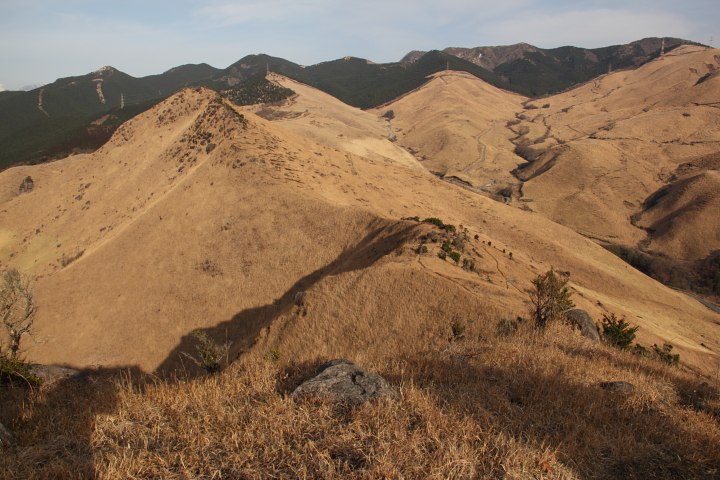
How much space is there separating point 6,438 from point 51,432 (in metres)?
0.48

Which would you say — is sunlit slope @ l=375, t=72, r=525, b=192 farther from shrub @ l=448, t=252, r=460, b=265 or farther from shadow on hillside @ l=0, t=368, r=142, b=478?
shadow on hillside @ l=0, t=368, r=142, b=478

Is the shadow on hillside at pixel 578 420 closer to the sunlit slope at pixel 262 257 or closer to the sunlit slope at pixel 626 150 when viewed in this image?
the sunlit slope at pixel 262 257

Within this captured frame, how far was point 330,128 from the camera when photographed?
89.6 meters

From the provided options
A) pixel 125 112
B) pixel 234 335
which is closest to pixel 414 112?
pixel 125 112

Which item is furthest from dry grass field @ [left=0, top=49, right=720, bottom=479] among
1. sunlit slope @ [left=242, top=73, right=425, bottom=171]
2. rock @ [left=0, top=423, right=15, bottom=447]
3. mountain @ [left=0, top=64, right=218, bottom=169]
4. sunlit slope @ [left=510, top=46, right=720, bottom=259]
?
sunlit slope @ [left=242, top=73, right=425, bottom=171]

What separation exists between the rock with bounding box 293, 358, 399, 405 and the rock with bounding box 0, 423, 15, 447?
3.75 m

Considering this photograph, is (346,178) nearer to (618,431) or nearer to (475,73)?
(618,431)

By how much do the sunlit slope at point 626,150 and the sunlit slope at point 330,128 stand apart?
2978 centimetres

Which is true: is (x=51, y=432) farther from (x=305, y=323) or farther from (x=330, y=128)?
(x=330, y=128)

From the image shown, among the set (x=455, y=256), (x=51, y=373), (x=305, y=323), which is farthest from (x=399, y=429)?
(x=455, y=256)

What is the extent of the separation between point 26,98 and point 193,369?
714 ft

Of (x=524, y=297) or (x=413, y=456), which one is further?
(x=524, y=297)

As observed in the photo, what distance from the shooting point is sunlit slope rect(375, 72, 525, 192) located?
9050 centimetres

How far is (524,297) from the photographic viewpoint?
15.9m
